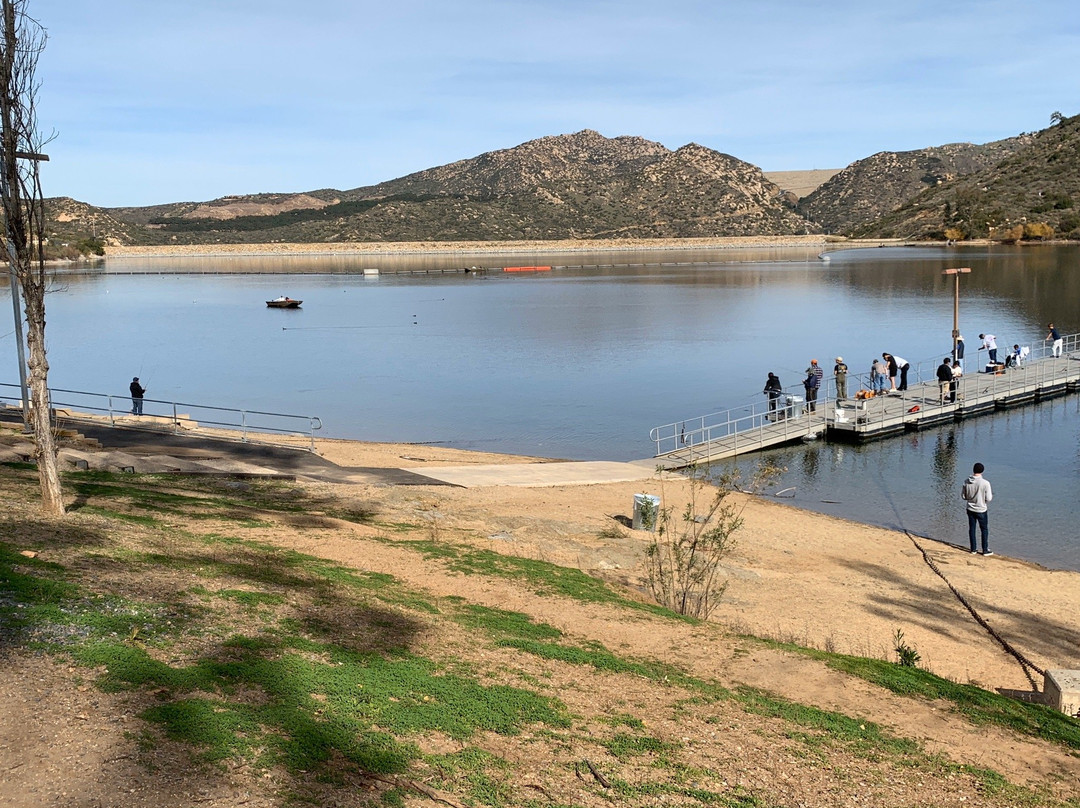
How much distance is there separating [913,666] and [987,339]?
103 ft

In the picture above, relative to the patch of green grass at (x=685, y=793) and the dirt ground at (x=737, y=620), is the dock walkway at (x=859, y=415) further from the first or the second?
the patch of green grass at (x=685, y=793)

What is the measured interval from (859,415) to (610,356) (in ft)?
74.7

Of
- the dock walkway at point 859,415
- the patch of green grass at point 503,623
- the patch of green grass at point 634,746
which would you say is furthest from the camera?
the dock walkway at point 859,415

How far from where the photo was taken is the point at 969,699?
9.42 metres

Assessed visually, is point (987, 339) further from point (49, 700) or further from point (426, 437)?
point (49, 700)

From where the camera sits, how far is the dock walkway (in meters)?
27.8

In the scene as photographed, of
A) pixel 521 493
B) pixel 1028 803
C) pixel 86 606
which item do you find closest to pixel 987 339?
pixel 521 493

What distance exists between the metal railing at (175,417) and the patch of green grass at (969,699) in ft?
51.1

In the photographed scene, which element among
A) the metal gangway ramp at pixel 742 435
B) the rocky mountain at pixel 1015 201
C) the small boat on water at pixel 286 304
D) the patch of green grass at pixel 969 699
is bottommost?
the metal gangway ramp at pixel 742 435

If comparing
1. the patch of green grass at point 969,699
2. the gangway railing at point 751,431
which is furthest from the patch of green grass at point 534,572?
the gangway railing at point 751,431

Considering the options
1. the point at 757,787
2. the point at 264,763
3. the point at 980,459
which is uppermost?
the point at 264,763

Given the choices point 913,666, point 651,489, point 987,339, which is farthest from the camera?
point 987,339

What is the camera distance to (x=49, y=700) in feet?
22.6

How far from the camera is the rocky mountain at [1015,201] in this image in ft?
470
